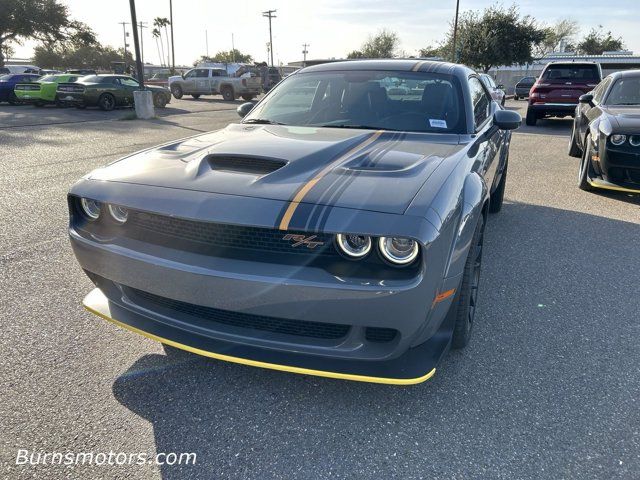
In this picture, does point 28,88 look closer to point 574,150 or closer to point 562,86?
point 562,86

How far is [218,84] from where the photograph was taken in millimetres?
24484

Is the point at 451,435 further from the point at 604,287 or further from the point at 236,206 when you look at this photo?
the point at 604,287

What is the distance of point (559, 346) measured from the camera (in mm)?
2650

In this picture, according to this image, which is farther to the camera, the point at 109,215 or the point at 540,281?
the point at 540,281

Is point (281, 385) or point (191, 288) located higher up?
point (191, 288)

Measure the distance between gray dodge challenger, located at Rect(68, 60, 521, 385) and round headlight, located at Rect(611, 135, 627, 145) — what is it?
3.72 meters

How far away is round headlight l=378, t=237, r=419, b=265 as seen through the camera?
180cm

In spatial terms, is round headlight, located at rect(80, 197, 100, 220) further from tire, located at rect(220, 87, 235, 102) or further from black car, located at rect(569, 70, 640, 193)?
tire, located at rect(220, 87, 235, 102)

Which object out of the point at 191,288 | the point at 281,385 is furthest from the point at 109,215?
the point at 281,385

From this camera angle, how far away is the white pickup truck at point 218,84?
2400 centimetres

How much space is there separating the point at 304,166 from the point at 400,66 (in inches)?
65.6

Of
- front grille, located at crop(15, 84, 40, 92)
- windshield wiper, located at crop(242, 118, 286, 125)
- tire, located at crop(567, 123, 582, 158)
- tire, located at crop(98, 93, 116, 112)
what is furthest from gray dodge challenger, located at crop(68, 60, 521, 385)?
front grille, located at crop(15, 84, 40, 92)

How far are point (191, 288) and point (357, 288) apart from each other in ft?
2.29

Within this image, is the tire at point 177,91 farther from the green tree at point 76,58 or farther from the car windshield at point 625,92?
the green tree at point 76,58
